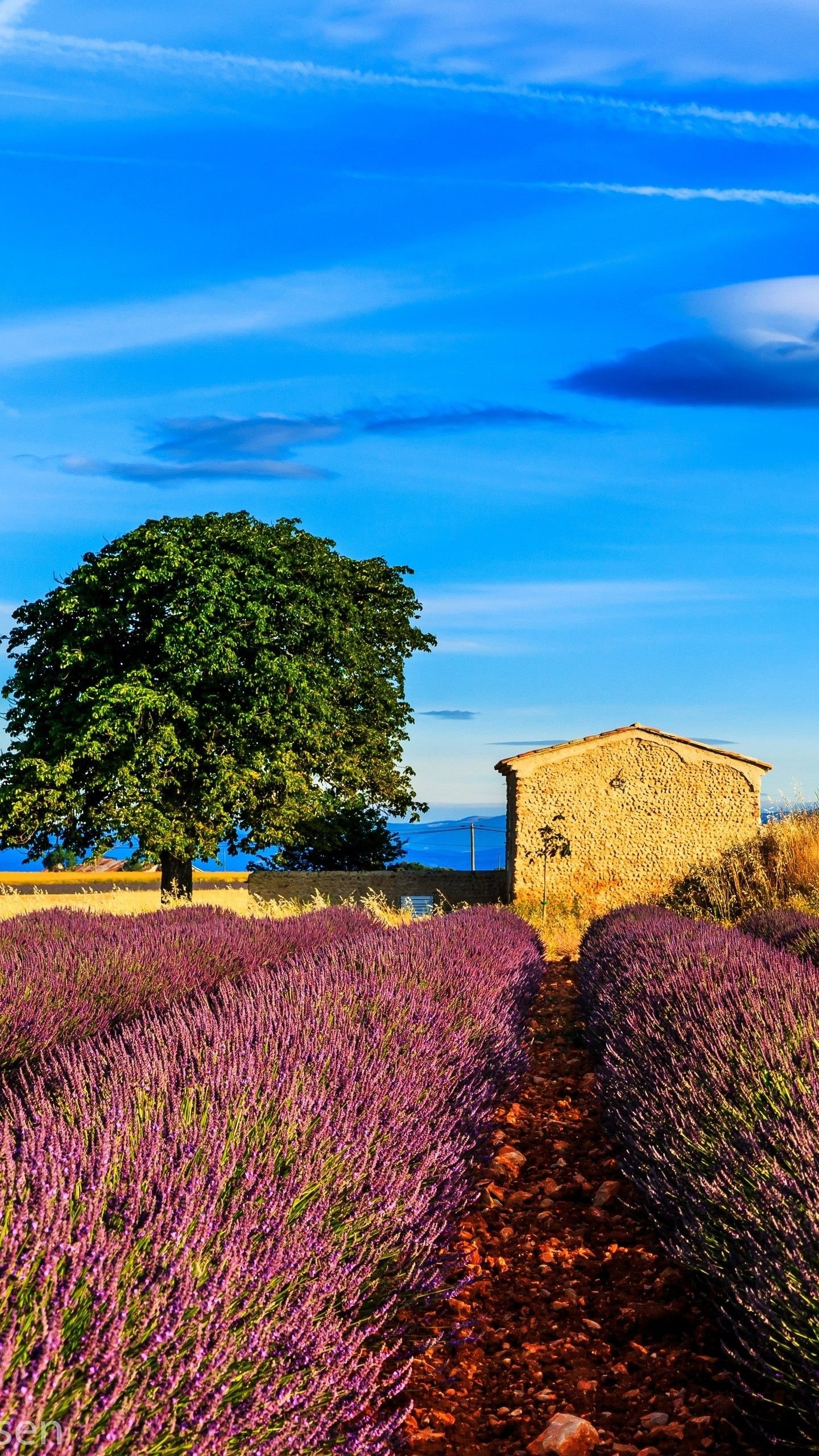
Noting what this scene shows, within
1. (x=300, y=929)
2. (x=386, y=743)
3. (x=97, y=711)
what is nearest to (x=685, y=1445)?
(x=300, y=929)

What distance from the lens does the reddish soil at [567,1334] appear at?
10.2 feet

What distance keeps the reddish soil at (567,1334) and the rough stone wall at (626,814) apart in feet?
53.5

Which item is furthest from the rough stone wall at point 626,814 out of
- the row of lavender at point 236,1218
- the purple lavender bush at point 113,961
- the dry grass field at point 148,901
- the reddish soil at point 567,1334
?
the row of lavender at point 236,1218

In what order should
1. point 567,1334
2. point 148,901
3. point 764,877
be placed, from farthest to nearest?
point 148,901 < point 764,877 < point 567,1334

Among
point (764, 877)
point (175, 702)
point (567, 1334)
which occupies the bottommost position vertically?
point (567, 1334)

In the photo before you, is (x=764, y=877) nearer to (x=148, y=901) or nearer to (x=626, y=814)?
(x=626, y=814)

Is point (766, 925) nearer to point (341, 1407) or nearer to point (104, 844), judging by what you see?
point (341, 1407)

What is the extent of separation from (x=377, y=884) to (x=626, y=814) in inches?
250

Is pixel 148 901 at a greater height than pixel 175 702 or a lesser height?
lesser

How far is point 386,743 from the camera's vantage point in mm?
23531

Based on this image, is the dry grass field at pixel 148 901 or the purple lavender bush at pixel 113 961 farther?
the dry grass field at pixel 148 901

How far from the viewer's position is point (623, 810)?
71.3ft

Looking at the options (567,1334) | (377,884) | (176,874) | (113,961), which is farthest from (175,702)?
(567,1334)

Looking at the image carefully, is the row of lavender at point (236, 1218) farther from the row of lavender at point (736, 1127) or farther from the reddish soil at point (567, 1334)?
the row of lavender at point (736, 1127)
